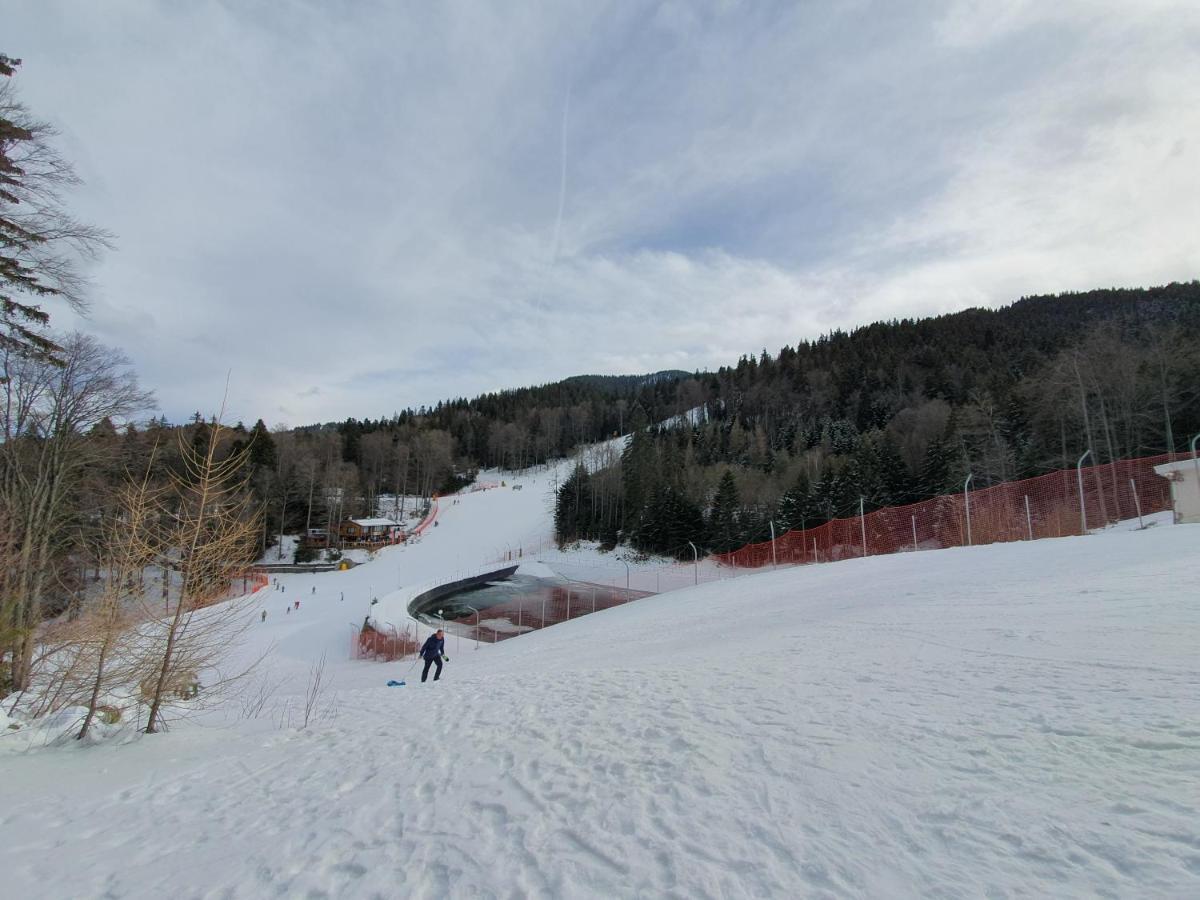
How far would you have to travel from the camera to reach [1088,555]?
12.3 m

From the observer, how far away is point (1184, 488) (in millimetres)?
16422

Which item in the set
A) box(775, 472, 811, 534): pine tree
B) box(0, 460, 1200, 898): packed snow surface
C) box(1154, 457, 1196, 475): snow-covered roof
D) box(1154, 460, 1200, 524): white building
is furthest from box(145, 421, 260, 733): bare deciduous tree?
box(775, 472, 811, 534): pine tree

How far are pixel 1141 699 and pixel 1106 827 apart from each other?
211cm

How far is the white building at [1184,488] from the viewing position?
1604 cm

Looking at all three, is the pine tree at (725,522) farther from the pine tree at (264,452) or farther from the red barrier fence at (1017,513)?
the pine tree at (264,452)

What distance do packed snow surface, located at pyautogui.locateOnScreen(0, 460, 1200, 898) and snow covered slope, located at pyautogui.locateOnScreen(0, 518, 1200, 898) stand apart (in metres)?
0.02

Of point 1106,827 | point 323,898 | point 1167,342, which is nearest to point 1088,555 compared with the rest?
point 1106,827

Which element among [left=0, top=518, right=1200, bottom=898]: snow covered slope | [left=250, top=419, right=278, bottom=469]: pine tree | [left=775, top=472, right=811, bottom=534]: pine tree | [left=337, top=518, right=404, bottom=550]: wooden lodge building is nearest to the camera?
[left=0, top=518, right=1200, bottom=898]: snow covered slope

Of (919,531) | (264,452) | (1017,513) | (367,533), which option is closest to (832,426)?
(367,533)

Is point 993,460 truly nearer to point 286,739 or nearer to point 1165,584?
point 1165,584

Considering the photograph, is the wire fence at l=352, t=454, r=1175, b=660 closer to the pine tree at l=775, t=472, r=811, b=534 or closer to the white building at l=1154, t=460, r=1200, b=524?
the white building at l=1154, t=460, r=1200, b=524

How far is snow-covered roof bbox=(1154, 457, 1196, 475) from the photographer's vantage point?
16266mm

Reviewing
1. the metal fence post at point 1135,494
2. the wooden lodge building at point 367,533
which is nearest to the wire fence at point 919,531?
the metal fence post at point 1135,494

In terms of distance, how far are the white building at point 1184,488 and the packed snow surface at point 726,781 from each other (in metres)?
9.36
